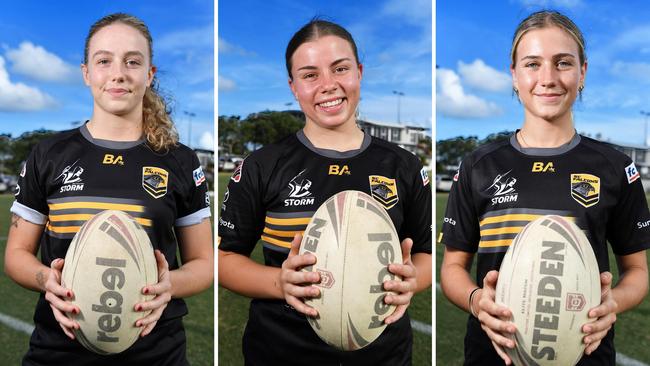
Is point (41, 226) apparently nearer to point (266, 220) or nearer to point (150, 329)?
point (150, 329)

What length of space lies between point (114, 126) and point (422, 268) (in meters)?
0.99

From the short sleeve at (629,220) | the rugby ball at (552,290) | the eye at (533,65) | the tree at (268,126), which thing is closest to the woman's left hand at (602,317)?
the rugby ball at (552,290)

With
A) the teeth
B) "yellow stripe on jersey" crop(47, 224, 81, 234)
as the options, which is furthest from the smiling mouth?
"yellow stripe on jersey" crop(47, 224, 81, 234)

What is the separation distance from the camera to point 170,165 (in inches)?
73.5

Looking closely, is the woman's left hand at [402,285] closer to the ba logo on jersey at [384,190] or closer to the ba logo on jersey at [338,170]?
the ba logo on jersey at [384,190]

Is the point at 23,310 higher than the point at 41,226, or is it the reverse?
the point at 41,226

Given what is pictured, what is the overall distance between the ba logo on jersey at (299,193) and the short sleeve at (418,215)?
0.95 ft

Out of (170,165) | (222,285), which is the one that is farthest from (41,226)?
(222,285)

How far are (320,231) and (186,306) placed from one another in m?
0.56

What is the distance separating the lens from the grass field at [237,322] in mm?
2021

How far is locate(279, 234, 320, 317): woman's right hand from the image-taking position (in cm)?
161

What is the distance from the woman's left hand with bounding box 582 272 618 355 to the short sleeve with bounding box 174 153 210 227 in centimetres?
108

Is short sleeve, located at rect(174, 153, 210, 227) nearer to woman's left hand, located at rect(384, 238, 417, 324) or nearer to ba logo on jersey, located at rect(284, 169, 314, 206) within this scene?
ba logo on jersey, located at rect(284, 169, 314, 206)

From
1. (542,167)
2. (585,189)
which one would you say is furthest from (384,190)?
(585,189)
